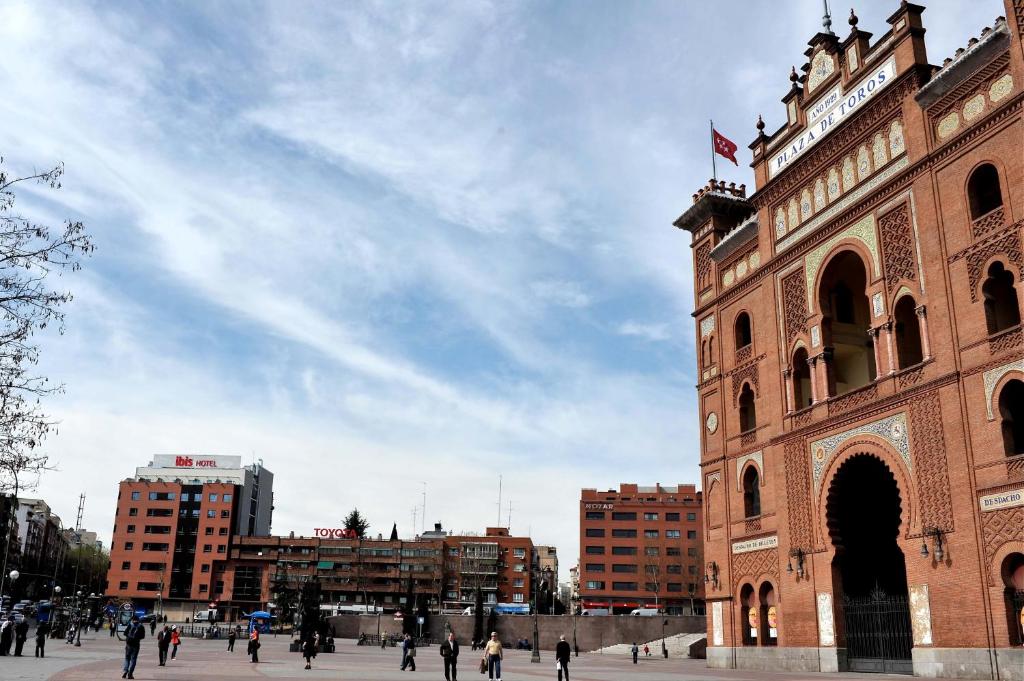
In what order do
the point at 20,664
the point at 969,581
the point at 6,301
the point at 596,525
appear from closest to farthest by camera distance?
the point at 6,301
the point at 969,581
the point at 20,664
the point at 596,525

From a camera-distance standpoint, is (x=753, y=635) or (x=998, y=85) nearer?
(x=998, y=85)

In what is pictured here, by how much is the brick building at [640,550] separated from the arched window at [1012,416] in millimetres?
80441

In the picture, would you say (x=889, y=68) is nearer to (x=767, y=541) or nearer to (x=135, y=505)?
(x=767, y=541)

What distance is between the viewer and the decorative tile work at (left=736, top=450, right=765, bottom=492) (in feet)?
109

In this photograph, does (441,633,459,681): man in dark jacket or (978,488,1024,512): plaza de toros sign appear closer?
(978,488,1024,512): plaza de toros sign

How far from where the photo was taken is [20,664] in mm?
25641

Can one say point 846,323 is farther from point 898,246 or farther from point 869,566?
point 869,566

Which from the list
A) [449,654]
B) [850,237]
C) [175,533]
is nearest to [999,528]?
[850,237]

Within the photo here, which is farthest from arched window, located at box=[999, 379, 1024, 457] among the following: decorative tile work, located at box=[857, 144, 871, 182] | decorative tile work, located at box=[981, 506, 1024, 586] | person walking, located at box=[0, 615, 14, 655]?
person walking, located at box=[0, 615, 14, 655]

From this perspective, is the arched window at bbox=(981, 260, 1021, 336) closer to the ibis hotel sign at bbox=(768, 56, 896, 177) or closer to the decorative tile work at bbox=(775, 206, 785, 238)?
the ibis hotel sign at bbox=(768, 56, 896, 177)

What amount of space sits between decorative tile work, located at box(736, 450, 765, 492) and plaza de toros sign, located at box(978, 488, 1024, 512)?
10.3 m

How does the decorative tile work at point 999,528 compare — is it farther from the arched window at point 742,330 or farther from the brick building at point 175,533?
the brick building at point 175,533

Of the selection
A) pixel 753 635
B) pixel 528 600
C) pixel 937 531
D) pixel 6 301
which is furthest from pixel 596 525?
pixel 6 301

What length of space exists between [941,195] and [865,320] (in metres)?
8.22
